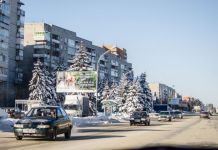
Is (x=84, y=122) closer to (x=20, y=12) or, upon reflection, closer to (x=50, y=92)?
(x=50, y=92)

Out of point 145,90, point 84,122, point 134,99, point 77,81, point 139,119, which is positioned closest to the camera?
point 139,119

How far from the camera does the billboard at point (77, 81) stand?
6002cm

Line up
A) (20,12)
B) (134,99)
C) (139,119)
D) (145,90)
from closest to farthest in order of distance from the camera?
(139,119)
(134,99)
(20,12)
(145,90)

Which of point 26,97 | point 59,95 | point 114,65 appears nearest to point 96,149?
point 59,95

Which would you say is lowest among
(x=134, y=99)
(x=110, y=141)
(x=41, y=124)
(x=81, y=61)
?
(x=110, y=141)

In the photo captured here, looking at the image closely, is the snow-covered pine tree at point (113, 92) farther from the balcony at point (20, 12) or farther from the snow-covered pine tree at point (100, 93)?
the balcony at point (20, 12)

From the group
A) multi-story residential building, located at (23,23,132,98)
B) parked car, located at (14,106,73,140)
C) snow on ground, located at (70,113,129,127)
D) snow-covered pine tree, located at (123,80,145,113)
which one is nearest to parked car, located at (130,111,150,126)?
snow on ground, located at (70,113,129,127)

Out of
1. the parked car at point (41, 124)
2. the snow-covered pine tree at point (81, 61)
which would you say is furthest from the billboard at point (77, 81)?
the parked car at point (41, 124)

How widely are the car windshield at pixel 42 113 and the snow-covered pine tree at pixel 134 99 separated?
7866 centimetres

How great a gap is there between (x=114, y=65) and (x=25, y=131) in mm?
144999

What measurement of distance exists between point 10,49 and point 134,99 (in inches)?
1082

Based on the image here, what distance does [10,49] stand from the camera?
329ft

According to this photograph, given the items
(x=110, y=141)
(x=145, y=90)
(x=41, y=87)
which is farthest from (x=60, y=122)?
(x=145, y=90)

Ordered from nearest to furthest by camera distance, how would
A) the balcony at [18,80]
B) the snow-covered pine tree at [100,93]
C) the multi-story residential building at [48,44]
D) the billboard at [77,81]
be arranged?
the billboard at [77,81], the balcony at [18,80], the multi-story residential building at [48,44], the snow-covered pine tree at [100,93]
